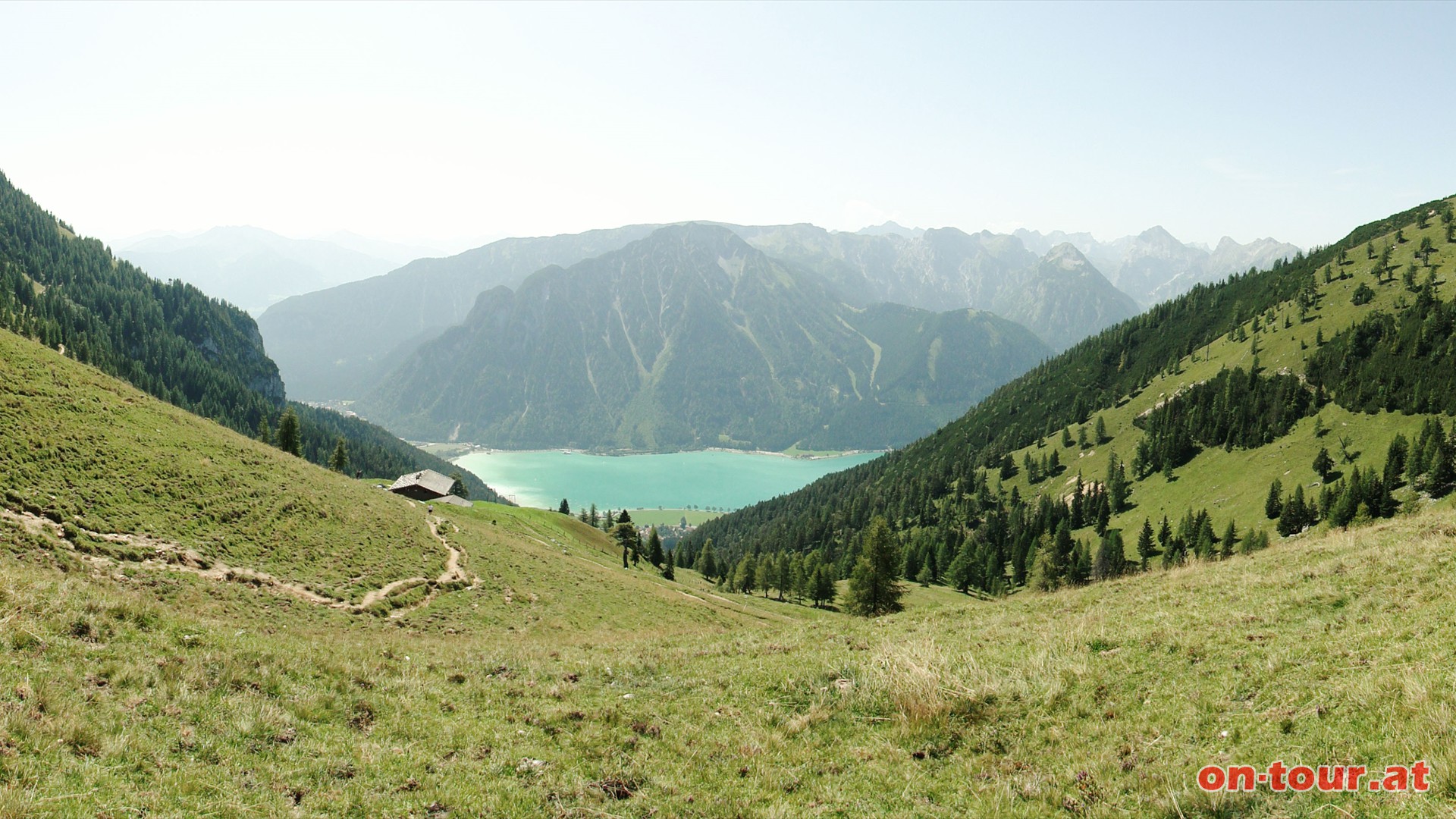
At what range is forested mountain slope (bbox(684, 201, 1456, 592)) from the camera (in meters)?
97.4

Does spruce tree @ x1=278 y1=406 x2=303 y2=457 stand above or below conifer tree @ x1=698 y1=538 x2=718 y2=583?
→ above

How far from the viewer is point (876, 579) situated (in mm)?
63375

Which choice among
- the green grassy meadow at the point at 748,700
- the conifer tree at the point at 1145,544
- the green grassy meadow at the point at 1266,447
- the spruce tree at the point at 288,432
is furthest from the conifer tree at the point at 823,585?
the spruce tree at the point at 288,432

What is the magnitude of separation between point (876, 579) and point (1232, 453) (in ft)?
376

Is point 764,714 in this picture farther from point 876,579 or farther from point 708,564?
point 708,564

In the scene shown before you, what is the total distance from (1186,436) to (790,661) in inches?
6497

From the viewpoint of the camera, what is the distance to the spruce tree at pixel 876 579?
6309cm

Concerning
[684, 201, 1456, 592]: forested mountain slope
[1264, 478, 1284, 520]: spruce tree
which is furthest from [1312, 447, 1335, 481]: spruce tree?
[1264, 478, 1284, 520]: spruce tree

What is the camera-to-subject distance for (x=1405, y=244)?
17562cm

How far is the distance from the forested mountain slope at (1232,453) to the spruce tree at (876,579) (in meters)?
30.7

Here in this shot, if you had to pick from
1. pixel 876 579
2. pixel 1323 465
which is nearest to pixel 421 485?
pixel 876 579

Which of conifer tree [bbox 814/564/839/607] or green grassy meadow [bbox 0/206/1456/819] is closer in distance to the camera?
green grassy meadow [bbox 0/206/1456/819]

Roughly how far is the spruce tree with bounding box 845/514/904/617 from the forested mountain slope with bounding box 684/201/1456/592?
101 ft

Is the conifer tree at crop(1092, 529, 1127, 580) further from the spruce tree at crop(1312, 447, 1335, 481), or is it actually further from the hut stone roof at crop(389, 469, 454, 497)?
the hut stone roof at crop(389, 469, 454, 497)
